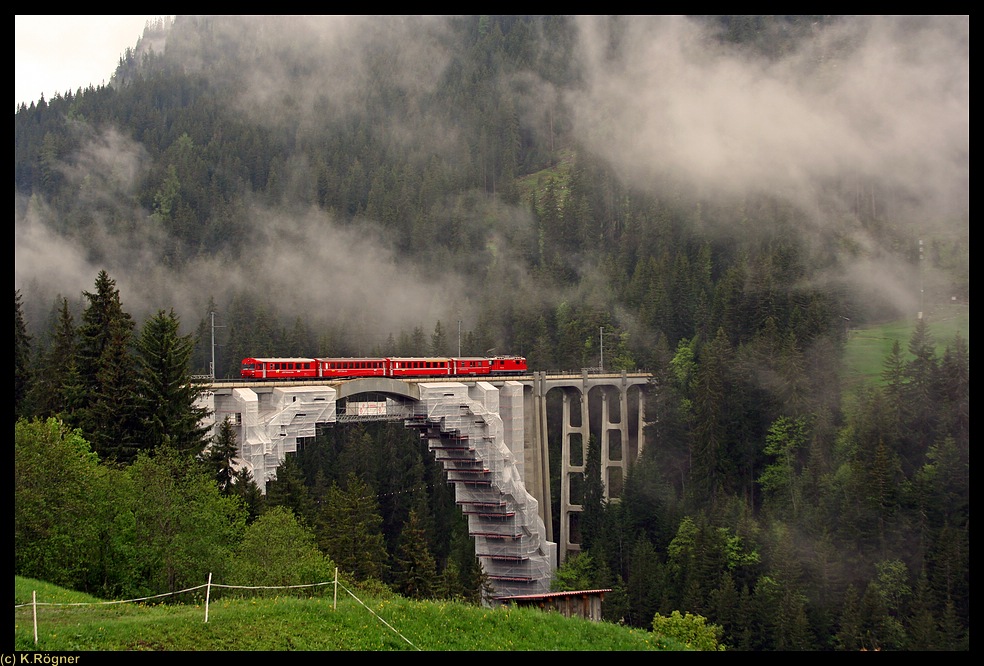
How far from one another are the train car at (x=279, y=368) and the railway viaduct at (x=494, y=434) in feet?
8.15

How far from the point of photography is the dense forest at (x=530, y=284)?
43.8 m

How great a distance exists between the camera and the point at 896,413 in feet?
198

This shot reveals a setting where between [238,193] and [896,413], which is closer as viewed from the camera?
[896,413]

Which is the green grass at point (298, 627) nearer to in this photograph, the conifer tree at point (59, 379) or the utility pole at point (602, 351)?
the conifer tree at point (59, 379)

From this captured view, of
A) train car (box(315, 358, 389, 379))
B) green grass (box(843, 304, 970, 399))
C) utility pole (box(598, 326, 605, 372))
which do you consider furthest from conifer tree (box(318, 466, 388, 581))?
utility pole (box(598, 326, 605, 372))

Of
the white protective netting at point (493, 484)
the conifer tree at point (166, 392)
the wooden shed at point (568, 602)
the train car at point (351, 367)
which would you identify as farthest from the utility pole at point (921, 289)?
the conifer tree at point (166, 392)

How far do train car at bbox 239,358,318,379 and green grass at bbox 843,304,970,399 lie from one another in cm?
3443

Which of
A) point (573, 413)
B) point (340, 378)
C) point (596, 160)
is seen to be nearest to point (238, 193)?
point (596, 160)

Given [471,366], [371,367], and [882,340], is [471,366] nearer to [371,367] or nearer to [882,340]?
[371,367]

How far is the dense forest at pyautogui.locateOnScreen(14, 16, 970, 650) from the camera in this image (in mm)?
43844

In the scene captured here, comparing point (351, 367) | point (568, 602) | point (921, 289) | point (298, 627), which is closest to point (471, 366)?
point (351, 367)
